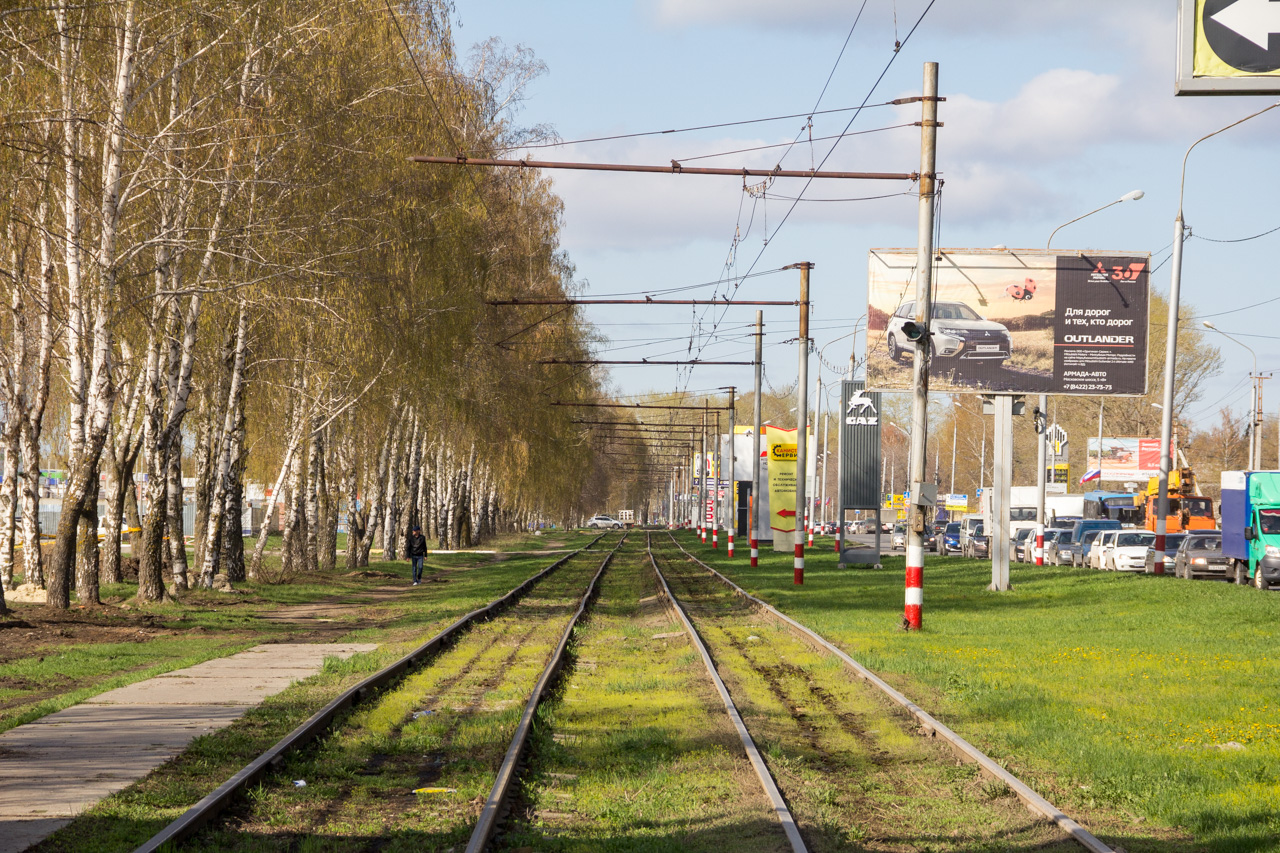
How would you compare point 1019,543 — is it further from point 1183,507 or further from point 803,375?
point 803,375

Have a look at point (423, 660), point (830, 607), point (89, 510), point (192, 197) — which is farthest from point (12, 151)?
point (830, 607)

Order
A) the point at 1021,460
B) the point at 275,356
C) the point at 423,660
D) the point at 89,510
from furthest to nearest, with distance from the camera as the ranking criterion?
the point at 1021,460, the point at 275,356, the point at 89,510, the point at 423,660

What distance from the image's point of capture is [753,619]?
24.0 meters

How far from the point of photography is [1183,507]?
62.4 meters

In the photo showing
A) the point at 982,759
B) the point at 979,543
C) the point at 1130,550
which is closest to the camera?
the point at 982,759

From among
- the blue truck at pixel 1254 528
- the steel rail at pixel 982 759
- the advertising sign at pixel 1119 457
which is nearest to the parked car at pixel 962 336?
the blue truck at pixel 1254 528

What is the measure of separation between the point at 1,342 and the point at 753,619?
1515 cm

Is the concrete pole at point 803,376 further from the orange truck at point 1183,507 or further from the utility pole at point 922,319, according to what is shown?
the orange truck at point 1183,507

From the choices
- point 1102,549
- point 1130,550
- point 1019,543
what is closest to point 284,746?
point 1130,550

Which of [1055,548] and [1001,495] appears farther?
[1055,548]

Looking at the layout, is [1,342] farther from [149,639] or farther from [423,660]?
[423,660]

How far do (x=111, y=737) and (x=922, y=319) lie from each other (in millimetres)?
14093

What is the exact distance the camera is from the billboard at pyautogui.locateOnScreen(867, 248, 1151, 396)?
31.2m

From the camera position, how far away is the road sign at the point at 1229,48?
9.01 meters
